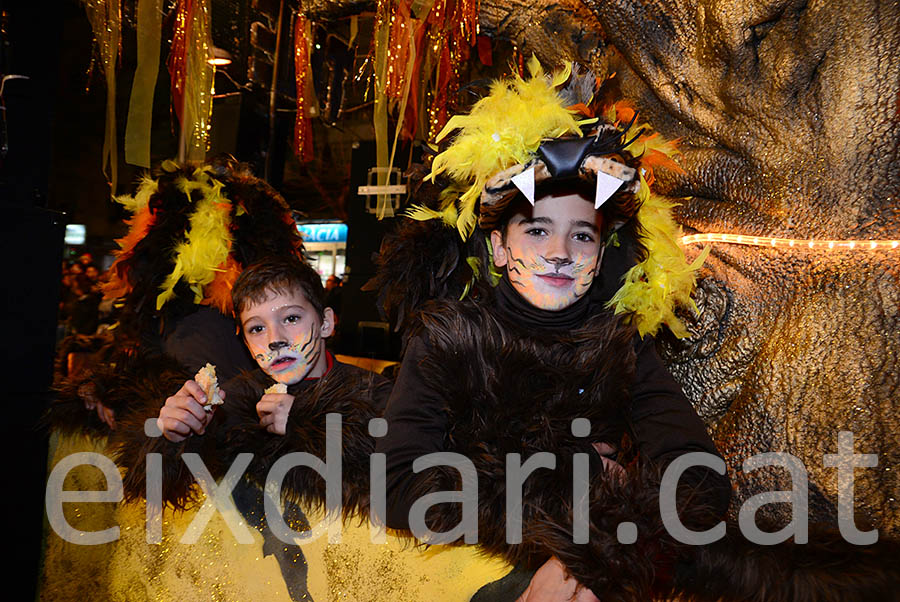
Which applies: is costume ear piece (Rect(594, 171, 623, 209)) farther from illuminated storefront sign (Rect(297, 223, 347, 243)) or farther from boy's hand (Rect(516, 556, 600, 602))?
illuminated storefront sign (Rect(297, 223, 347, 243))

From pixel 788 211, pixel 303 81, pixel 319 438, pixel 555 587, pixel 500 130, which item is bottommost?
pixel 555 587

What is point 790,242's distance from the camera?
6.73ft

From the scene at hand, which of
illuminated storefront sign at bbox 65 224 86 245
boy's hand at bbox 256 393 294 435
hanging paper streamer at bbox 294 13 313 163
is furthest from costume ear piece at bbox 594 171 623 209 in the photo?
illuminated storefront sign at bbox 65 224 86 245

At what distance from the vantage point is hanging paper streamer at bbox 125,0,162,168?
2174 millimetres

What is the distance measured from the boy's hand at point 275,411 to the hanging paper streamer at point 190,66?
4.75 feet

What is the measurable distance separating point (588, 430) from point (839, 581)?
559 millimetres

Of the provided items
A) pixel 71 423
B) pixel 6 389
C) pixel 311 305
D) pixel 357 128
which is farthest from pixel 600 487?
pixel 357 128

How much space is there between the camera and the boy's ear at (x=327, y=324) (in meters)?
2.10

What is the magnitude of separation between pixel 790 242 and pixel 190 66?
2.38 m

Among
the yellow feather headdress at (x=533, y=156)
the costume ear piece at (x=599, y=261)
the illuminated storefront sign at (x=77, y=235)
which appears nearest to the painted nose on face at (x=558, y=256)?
the costume ear piece at (x=599, y=261)

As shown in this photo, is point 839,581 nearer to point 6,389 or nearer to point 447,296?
point 447,296

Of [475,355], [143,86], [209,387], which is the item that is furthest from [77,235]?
[475,355]

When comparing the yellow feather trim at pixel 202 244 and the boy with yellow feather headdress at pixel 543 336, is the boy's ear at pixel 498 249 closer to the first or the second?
the boy with yellow feather headdress at pixel 543 336

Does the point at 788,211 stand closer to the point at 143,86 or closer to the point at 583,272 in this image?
the point at 583,272
